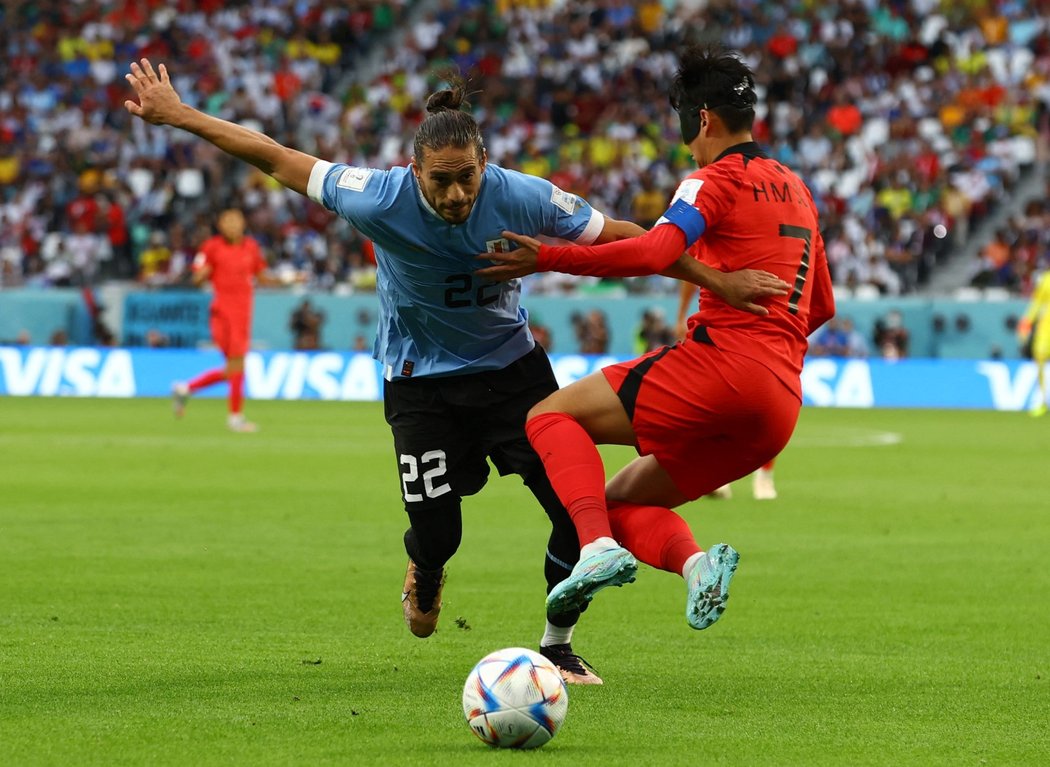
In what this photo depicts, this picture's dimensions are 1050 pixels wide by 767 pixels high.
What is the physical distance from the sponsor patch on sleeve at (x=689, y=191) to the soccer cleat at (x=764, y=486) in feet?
28.4

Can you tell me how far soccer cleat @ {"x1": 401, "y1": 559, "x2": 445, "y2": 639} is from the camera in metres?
7.54

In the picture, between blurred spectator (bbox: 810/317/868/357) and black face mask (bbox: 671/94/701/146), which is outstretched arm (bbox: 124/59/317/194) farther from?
blurred spectator (bbox: 810/317/868/357)

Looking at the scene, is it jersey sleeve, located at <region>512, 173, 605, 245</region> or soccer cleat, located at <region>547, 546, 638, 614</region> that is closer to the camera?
soccer cleat, located at <region>547, 546, 638, 614</region>

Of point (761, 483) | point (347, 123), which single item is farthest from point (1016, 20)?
point (761, 483)

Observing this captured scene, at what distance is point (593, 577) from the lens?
584 centimetres

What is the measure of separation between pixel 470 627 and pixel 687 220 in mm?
2753

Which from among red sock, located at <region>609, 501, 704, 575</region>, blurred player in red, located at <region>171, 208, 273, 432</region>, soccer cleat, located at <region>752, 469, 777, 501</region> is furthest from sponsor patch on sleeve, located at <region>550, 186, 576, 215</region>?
blurred player in red, located at <region>171, 208, 273, 432</region>

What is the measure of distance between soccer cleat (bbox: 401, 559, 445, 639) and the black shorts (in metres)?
0.42

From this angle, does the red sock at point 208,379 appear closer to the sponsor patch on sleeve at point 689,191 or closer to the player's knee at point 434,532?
the player's knee at point 434,532

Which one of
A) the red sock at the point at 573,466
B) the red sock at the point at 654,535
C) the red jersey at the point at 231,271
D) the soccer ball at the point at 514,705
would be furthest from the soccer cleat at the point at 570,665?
the red jersey at the point at 231,271

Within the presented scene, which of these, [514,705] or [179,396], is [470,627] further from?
[179,396]

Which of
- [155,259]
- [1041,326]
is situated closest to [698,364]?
[1041,326]

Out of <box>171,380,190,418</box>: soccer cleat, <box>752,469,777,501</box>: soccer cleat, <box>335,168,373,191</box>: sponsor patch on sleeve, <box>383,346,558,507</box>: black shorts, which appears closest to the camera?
<box>335,168,373,191</box>: sponsor patch on sleeve

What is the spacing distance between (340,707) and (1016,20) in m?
32.3
